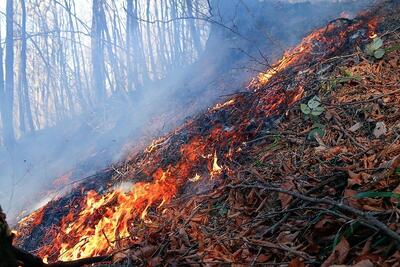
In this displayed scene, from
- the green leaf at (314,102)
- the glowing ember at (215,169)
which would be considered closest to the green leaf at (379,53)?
the green leaf at (314,102)

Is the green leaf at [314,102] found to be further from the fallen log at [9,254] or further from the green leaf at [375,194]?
the fallen log at [9,254]

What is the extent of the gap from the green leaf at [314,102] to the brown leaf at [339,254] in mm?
2194

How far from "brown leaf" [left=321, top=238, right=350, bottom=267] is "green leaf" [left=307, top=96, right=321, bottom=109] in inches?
86.4

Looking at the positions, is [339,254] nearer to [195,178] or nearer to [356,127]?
[356,127]

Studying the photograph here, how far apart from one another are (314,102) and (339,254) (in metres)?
2.32

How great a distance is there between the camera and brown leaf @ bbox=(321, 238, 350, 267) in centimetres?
158

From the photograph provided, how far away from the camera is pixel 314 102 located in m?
3.66

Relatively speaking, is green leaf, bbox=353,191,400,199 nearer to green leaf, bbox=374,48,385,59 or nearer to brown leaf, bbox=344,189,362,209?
brown leaf, bbox=344,189,362,209

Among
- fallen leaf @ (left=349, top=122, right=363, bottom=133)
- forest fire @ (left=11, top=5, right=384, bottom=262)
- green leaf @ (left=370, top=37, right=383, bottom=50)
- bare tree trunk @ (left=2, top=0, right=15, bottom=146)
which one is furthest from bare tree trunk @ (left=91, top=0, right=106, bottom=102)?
fallen leaf @ (left=349, top=122, right=363, bottom=133)

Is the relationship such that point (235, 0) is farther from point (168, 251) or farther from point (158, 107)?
point (168, 251)

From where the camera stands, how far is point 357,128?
3041mm

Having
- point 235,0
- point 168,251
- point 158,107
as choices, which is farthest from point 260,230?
point 235,0

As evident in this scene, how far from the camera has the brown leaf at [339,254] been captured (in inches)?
62.1

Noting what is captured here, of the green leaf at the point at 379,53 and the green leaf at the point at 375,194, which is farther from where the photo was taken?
the green leaf at the point at 379,53
